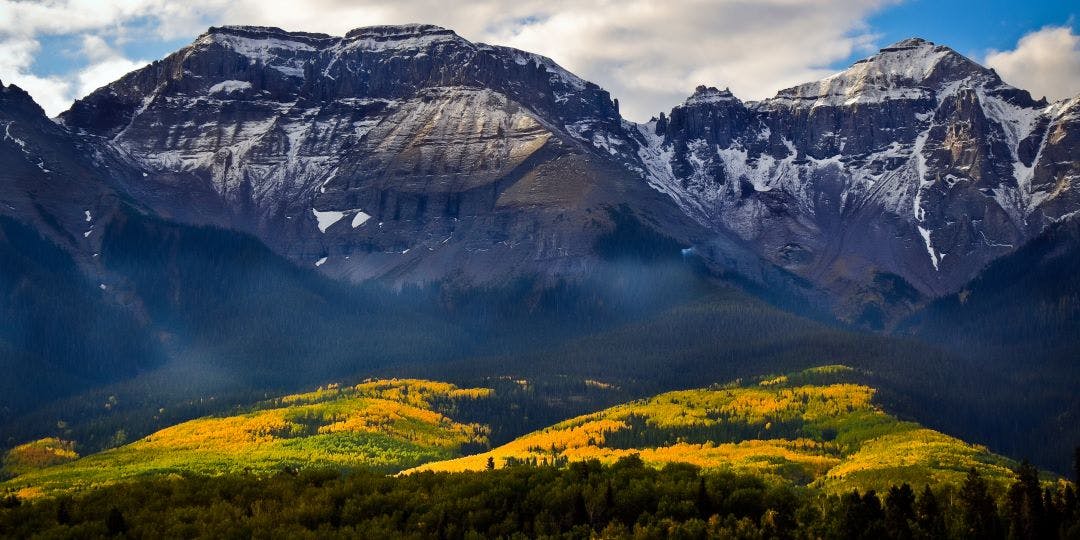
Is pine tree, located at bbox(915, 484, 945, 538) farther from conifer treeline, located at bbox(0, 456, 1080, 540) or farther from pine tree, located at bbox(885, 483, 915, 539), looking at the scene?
pine tree, located at bbox(885, 483, 915, 539)

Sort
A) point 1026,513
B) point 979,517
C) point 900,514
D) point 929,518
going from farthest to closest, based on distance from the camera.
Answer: point 929,518 < point 979,517 < point 1026,513 < point 900,514

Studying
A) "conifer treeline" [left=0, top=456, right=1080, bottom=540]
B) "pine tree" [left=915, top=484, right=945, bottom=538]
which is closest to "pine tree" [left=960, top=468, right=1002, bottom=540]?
"conifer treeline" [left=0, top=456, right=1080, bottom=540]

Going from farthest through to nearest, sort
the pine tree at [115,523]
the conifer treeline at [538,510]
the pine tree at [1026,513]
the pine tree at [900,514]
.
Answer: the pine tree at [115,523], the conifer treeline at [538,510], the pine tree at [1026,513], the pine tree at [900,514]

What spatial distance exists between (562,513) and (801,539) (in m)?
22.6

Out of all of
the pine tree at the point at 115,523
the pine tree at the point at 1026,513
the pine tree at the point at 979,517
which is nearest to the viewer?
the pine tree at the point at 1026,513

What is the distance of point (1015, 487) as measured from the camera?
118 meters

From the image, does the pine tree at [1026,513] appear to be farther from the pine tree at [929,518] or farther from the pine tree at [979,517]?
the pine tree at [929,518]

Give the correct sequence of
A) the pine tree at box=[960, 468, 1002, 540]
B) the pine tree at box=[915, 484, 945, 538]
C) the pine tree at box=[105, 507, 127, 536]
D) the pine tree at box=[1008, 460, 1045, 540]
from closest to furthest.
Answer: the pine tree at box=[1008, 460, 1045, 540] < the pine tree at box=[915, 484, 945, 538] < the pine tree at box=[960, 468, 1002, 540] < the pine tree at box=[105, 507, 127, 536]

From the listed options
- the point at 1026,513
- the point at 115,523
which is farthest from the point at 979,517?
the point at 115,523

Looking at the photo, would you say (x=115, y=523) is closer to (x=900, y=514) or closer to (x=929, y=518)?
(x=900, y=514)

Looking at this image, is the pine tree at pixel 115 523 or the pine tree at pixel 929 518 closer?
the pine tree at pixel 929 518

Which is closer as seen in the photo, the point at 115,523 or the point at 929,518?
the point at 115,523

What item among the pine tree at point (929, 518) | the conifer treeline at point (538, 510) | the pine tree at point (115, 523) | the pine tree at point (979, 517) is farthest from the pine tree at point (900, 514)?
the pine tree at point (115, 523)

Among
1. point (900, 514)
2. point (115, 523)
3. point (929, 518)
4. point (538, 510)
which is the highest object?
point (115, 523)
